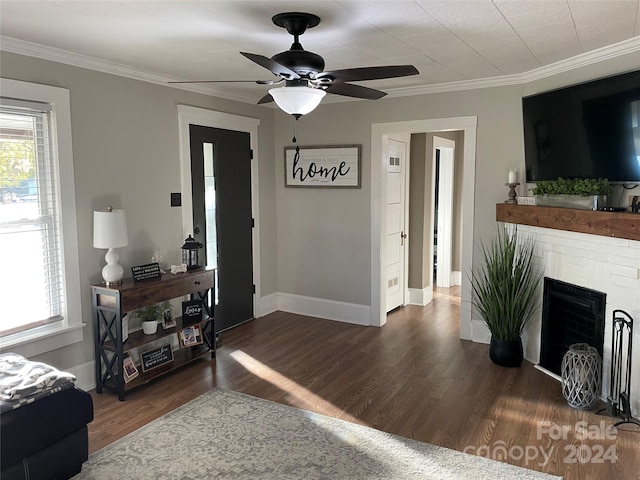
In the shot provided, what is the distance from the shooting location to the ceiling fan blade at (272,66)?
7.26 ft

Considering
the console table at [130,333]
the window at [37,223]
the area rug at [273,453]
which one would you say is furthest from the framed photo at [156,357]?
the area rug at [273,453]

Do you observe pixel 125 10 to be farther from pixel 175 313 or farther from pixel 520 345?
pixel 520 345

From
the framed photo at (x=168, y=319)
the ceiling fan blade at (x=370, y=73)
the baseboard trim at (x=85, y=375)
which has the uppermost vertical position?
the ceiling fan blade at (x=370, y=73)

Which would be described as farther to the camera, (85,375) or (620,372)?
(85,375)

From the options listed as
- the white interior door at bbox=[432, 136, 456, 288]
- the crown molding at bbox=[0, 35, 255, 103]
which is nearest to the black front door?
the crown molding at bbox=[0, 35, 255, 103]

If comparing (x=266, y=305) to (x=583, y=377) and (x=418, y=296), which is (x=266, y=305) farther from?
(x=583, y=377)

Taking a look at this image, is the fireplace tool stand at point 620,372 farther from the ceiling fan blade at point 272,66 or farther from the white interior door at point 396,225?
the white interior door at point 396,225

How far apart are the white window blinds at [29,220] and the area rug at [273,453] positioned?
1.14 metres

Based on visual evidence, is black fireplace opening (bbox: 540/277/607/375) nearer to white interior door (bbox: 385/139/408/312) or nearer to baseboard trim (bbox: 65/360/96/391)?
white interior door (bbox: 385/139/408/312)

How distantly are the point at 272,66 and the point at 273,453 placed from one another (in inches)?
82.5

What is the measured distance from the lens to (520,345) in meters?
3.99

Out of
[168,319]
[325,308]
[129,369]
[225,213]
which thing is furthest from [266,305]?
[129,369]

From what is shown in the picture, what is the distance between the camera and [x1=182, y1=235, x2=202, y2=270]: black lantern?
13.5ft

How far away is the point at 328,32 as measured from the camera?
283 cm
